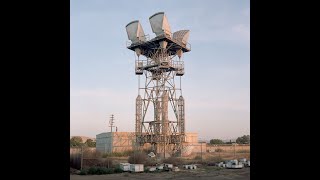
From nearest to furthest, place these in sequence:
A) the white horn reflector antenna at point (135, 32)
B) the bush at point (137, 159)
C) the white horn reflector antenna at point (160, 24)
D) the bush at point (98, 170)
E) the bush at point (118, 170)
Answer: the bush at point (98, 170)
the bush at point (118, 170)
the bush at point (137, 159)
the white horn reflector antenna at point (160, 24)
the white horn reflector antenna at point (135, 32)

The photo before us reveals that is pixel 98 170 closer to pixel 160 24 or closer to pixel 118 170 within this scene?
pixel 118 170

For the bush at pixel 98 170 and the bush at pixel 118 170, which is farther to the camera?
the bush at pixel 118 170

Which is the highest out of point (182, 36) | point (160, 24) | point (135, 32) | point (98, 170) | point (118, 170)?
point (160, 24)

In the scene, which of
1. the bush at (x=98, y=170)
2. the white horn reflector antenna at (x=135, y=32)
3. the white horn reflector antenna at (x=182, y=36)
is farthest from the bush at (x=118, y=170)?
the white horn reflector antenna at (x=182, y=36)

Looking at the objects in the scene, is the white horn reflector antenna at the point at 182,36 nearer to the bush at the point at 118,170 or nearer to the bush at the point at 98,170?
the bush at the point at 118,170

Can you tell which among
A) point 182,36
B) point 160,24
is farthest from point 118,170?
point 182,36

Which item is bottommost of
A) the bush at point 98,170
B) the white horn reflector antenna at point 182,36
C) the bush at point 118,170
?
the bush at point 118,170
